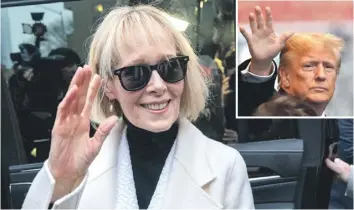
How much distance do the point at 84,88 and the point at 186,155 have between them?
16.9 inches

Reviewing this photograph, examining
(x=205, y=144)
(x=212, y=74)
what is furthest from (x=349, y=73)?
(x=205, y=144)

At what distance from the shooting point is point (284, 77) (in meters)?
2.00

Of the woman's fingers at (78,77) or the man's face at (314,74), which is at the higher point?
the woman's fingers at (78,77)

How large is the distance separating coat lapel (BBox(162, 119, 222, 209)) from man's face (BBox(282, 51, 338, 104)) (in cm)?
59

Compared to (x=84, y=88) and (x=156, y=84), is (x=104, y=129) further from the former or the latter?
(x=156, y=84)

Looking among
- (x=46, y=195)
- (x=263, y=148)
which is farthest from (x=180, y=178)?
(x=263, y=148)

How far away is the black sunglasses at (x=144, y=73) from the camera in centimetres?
152

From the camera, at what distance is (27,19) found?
2.08 metres

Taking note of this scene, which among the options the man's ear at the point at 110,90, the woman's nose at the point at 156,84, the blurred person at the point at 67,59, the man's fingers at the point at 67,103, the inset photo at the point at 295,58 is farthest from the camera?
the blurred person at the point at 67,59

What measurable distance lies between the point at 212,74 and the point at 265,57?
0.23 meters

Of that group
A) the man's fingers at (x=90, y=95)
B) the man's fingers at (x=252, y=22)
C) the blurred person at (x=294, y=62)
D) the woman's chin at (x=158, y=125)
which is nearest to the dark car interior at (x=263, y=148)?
the blurred person at (x=294, y=62)

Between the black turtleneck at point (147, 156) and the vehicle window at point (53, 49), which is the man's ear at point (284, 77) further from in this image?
the black turtleneck at point (147, 156)

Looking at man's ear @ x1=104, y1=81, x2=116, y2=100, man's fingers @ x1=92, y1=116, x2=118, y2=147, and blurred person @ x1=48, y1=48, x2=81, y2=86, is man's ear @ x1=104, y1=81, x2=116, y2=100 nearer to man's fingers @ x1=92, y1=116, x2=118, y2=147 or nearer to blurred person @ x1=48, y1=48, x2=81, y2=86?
man's fingers @ x1=92, y1=116, x2=118, y2=147

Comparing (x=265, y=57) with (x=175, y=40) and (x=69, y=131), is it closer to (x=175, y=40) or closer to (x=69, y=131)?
(x=175, y=40)
